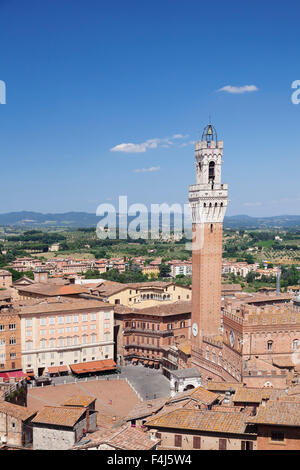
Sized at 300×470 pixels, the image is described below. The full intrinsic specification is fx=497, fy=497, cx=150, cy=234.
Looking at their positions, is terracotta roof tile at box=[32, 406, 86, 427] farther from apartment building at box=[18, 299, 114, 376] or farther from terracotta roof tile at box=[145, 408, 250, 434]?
apartment building at box=[18, 299, 114, 376]

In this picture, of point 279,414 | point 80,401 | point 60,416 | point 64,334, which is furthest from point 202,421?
point 64,334

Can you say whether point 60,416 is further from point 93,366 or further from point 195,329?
point 93,366

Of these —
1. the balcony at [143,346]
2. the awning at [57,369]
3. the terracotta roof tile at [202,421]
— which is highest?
the terracotta roof tile at [202,421]

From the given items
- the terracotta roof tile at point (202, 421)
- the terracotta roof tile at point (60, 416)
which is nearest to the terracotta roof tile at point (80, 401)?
the terracotta roof tile at point (60, 416)

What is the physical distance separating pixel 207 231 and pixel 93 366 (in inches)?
659

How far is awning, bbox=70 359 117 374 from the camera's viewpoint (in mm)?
45987

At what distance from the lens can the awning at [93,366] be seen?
151 ft

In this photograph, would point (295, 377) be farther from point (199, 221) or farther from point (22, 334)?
point (22, 334)

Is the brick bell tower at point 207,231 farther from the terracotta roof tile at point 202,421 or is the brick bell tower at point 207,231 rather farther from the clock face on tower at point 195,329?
the terracotta roof tile at point 202,421

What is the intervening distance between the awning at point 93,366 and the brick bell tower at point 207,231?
28.1 ft

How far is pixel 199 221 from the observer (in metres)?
45.1

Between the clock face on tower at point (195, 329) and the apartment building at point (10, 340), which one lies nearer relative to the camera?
the apartment building at point (10, 340)
